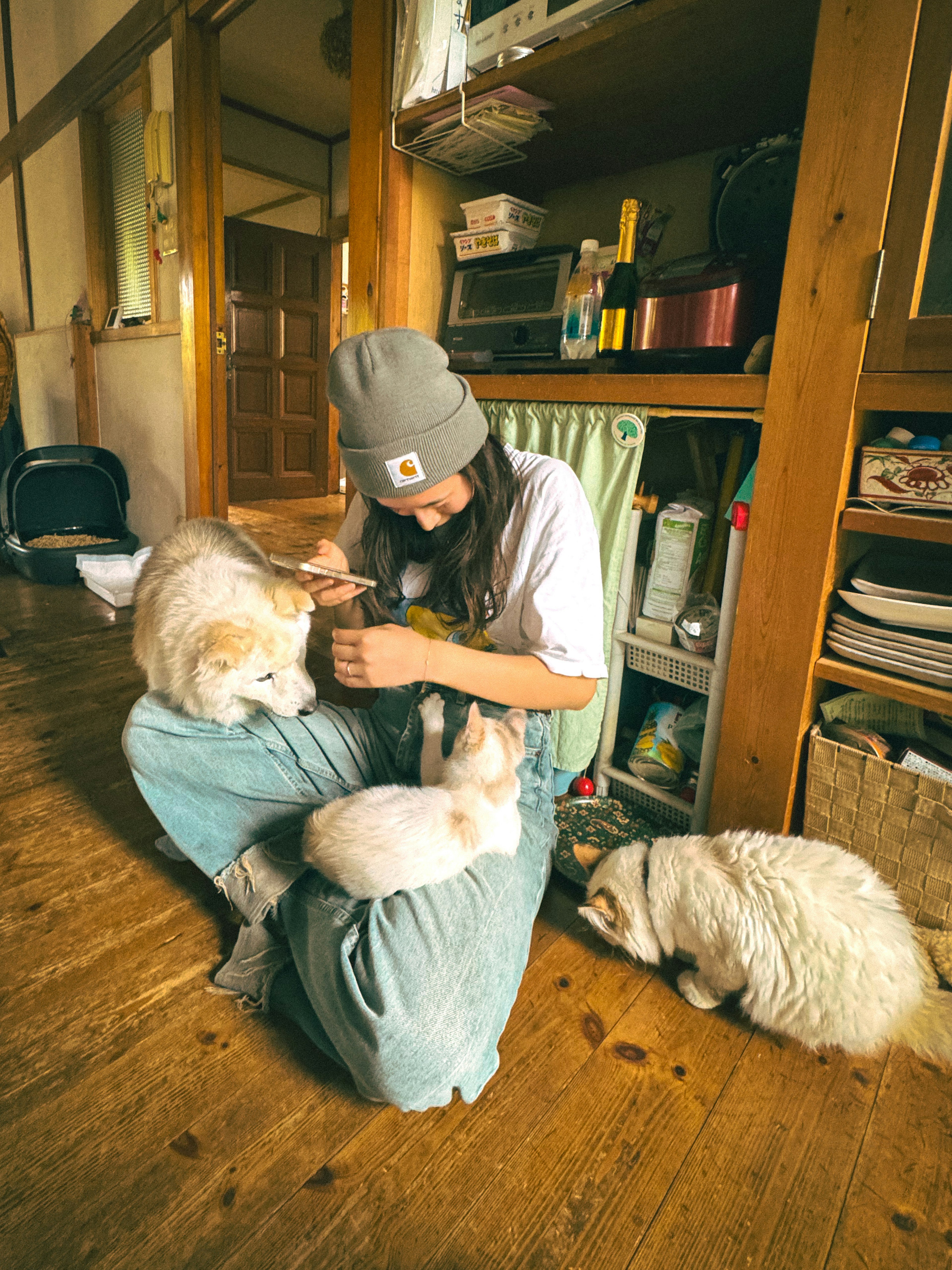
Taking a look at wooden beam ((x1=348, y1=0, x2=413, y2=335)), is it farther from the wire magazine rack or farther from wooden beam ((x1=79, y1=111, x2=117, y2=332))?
wooden beam ((x1=79, y1=111, x2=117, y2=332))

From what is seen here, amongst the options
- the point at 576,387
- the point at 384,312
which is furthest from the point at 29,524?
the point at 576,387

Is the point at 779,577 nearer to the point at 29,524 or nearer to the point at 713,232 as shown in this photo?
the point at 713,232

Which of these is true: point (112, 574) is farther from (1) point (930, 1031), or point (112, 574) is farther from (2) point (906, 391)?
(1) point (930, 1031)

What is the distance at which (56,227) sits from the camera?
463cm

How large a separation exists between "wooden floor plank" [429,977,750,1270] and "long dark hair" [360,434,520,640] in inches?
31.0

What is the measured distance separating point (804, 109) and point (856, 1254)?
2.10 m

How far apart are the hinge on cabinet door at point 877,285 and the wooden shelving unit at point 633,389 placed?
8.0 inches

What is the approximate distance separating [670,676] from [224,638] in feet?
3.35

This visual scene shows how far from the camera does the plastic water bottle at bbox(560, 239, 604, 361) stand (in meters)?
1.60

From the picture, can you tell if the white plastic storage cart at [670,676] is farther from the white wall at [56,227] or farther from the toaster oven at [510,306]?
the white wall at [56,227]

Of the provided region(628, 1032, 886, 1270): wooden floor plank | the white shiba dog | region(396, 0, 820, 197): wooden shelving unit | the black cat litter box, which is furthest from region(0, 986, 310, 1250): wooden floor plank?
the black cat litter box

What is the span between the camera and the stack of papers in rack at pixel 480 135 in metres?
1.61

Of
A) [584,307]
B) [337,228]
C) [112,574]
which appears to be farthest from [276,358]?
[584,307]

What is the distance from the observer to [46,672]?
7.97 feet
